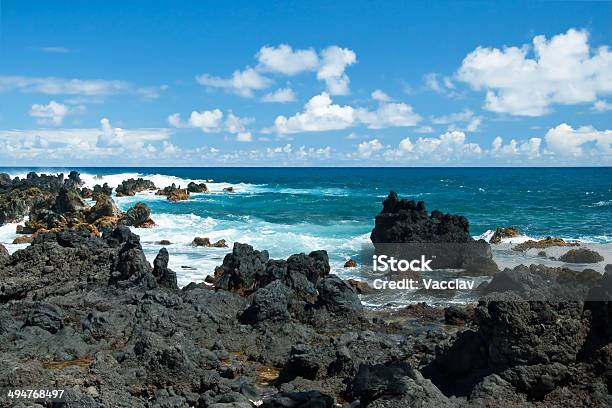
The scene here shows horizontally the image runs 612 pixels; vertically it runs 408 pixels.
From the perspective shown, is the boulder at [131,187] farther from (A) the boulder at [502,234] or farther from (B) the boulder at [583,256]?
(B) the boulder at [583,256]

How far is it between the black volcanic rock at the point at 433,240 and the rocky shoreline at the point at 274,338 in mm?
3490

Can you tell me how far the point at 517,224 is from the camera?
57156 millimetres

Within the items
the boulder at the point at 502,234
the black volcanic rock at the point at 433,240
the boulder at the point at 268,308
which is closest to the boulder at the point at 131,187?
the black volcanic rock at the point at 433,240

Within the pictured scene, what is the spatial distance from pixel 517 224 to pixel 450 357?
4904cm

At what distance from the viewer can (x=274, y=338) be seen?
53.8 feet

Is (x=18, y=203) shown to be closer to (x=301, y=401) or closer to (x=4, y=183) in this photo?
(x=4, y=183)

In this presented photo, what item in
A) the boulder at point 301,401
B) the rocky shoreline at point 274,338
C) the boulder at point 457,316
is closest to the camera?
the rocky shoreline at point 274,338

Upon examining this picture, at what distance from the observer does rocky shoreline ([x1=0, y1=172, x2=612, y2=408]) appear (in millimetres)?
10023

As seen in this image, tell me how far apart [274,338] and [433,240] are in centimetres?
1876

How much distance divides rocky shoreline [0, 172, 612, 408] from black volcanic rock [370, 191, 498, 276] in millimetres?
3490

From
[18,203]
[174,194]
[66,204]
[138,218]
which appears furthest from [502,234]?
[174,194]

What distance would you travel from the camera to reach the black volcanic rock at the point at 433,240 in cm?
3009

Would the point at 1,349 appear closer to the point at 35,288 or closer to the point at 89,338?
the point at 89,338

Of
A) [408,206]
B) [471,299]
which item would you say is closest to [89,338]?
[471,299]
